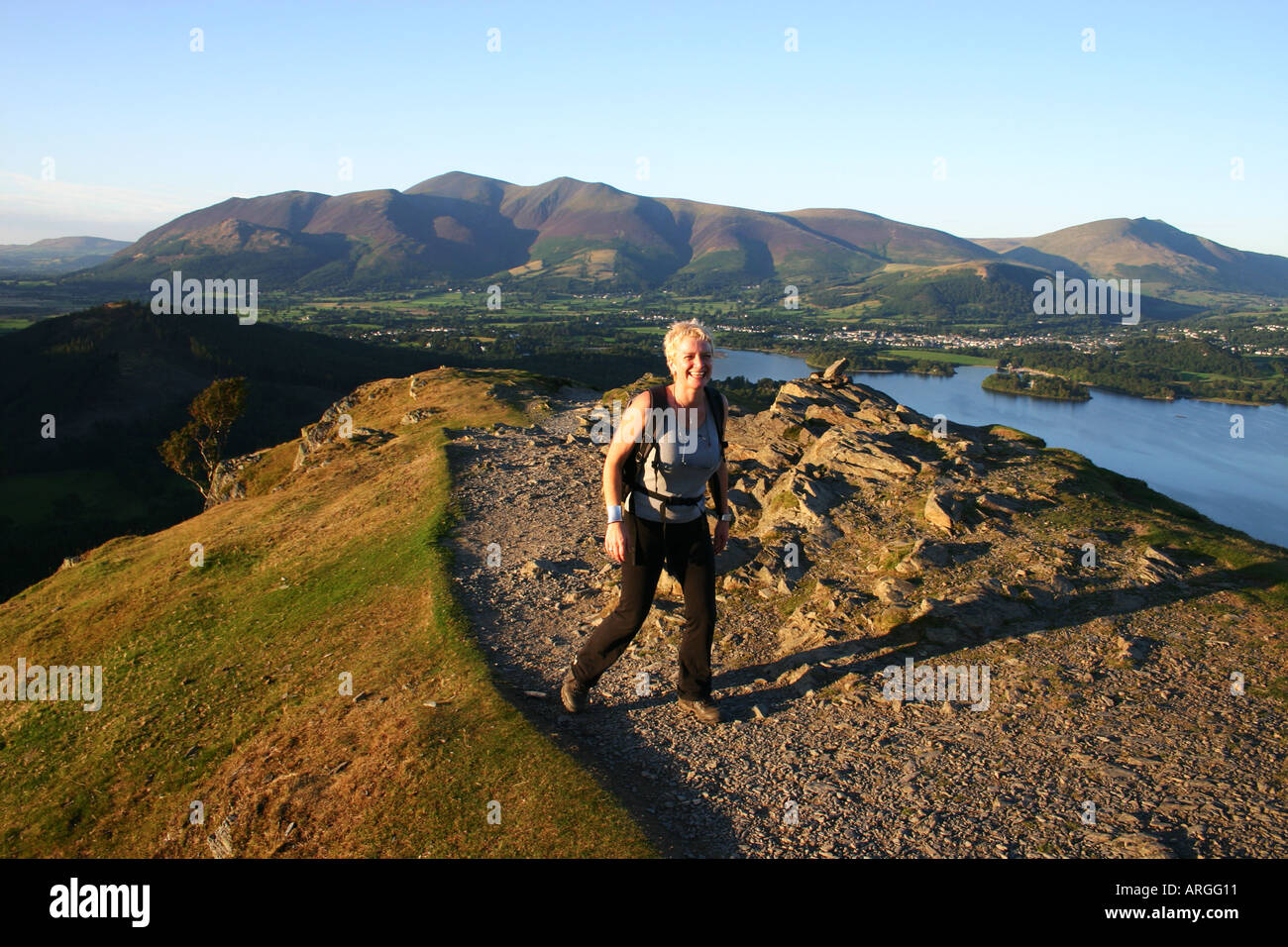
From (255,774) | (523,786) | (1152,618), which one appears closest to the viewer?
(523,786)

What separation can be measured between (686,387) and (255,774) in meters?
6.86

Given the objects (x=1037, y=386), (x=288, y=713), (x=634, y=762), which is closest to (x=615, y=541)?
(x=634, y=762)

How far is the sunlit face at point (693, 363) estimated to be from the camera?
7312 millimetres

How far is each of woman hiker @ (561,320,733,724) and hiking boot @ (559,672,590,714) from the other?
435mm

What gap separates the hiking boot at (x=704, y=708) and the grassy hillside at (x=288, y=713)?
1717mm

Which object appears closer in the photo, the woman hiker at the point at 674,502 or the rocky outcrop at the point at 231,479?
the woman hiker at the point at 674,502

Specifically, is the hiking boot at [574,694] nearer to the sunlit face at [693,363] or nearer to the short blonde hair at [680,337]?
the sunlit face at [693,363]

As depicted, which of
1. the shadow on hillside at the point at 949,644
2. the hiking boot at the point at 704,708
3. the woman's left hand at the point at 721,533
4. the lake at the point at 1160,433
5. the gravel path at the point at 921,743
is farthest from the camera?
the lake at the point at 1160,433

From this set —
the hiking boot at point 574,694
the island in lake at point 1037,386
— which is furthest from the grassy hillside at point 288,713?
the island in lake at point 1037,386
